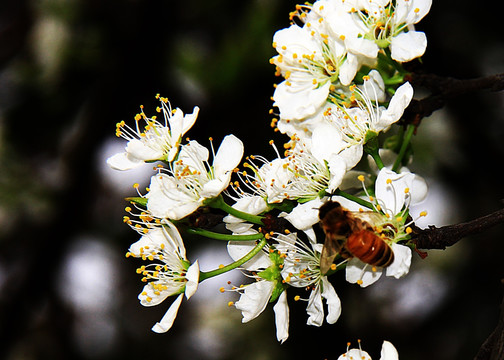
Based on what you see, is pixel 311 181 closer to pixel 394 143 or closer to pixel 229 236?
pixel 229 236

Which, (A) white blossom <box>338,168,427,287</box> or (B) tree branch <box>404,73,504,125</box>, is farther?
(B) tree branch <box>404,73,504,125</box>

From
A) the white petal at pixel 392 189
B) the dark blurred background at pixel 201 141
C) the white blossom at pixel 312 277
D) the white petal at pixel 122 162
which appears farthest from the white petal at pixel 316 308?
the dark blurred background at pixel 201 141

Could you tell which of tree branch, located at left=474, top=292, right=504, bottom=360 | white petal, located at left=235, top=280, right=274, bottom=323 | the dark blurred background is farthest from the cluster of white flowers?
the dark blurred background

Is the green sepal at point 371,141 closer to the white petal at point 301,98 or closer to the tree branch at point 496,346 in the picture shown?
the white petal at point 301,98

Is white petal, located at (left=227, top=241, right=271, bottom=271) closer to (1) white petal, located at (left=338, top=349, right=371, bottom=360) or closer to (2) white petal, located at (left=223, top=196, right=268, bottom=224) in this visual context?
(2) white petal, located at (left=223, top=196, right=268, bottom=224)

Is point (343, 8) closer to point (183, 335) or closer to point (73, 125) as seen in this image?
point (73, 125)

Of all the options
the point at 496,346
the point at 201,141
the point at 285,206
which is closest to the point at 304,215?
the point at 285,206
